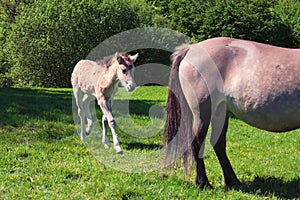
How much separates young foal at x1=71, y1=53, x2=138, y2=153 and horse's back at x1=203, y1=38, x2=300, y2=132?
7.27 ft

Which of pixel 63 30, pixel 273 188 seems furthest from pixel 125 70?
pixel 63 30

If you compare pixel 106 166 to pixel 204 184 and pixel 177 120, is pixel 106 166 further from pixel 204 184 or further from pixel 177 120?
pixel 204 184

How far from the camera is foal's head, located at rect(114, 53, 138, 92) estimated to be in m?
6.39

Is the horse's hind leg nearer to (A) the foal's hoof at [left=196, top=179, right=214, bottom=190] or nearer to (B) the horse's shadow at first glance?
(B) the horse's shadow

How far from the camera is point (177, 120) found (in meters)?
4.94

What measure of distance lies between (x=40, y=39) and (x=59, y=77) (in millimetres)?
3018

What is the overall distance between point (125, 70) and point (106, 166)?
1.79 metres

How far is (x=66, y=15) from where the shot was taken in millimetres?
26688

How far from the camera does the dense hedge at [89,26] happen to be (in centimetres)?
2669

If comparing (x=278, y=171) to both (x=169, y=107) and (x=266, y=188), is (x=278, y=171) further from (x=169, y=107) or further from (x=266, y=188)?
(x=169, y=107)

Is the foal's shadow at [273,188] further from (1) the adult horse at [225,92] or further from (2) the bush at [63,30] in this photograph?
(2) the bush at [63,30]

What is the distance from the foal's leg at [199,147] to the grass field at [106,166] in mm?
133

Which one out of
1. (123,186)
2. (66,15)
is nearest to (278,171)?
(123,186)

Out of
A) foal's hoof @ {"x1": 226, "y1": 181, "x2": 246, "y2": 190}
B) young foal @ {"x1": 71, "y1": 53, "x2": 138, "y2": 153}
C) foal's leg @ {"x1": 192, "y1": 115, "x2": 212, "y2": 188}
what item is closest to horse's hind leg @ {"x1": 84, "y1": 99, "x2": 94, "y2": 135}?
young foal @ {"x1": 71, "y1": 53, "x2": 138, "y2": 153}
